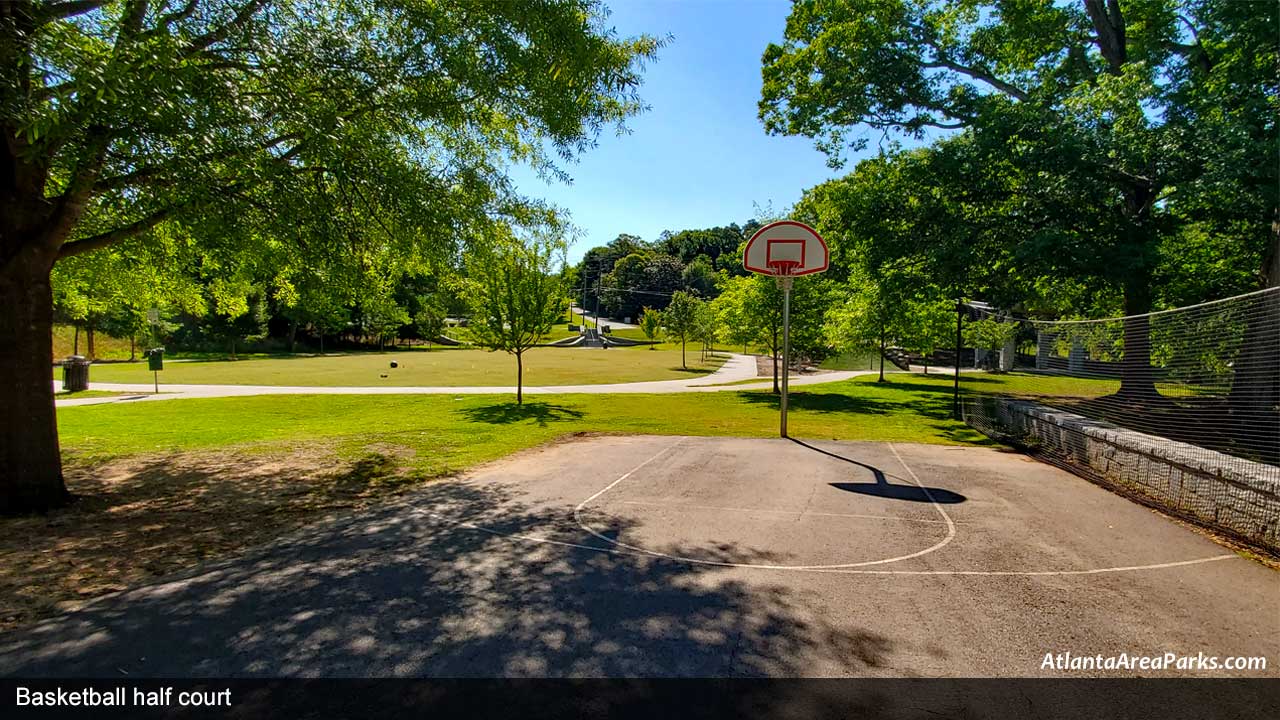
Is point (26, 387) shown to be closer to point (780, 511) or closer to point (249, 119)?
point (249, 119)

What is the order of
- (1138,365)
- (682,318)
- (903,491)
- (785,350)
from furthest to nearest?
(682,318) → (785,350) → (1138,365) → (903,491)

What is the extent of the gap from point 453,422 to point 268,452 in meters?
4.77

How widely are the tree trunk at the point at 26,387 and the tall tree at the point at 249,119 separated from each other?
0.01 metres

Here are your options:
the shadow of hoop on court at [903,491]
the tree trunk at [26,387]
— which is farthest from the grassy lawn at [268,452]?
the shadow of hoop on court at [903,491]

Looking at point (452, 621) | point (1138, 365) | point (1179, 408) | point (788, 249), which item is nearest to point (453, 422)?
point (788, 249)

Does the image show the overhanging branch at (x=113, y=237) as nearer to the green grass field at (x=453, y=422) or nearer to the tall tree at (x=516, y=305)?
the green grass field at (x=453, y=422)

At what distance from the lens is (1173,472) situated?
700cm

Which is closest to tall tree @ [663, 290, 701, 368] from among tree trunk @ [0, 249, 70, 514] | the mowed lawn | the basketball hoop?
the mowed lawn

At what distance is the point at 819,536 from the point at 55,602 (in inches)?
237

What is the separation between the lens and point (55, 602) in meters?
4.01

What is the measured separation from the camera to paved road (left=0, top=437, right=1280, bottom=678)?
325 cm

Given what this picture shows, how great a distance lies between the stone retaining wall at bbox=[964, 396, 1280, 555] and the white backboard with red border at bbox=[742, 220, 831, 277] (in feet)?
17.4
